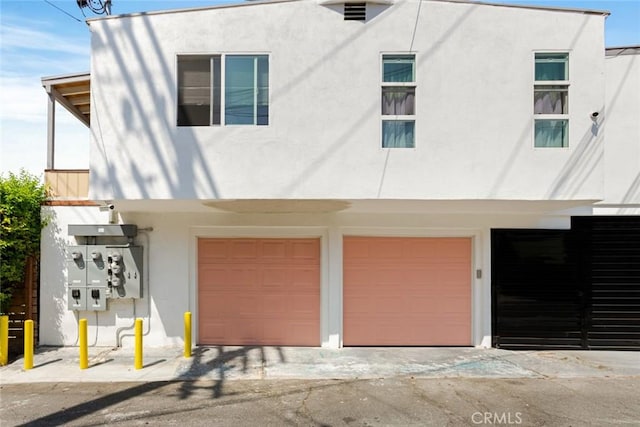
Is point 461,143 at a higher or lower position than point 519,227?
higher

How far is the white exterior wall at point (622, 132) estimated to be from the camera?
8.23m

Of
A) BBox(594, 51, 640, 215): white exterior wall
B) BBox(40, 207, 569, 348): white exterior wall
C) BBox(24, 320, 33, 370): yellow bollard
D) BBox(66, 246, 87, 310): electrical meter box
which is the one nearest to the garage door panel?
BBox(40, 207, 569, 348): white exterior wall

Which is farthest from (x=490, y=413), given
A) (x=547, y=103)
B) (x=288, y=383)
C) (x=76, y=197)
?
(x=76, y=197)

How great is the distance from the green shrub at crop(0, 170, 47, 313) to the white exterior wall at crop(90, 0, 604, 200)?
5.93 ft

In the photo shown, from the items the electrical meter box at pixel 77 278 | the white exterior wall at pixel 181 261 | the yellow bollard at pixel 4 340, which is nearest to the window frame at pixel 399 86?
the white exterior wall at pixel 181 261

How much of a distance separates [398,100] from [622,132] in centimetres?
490

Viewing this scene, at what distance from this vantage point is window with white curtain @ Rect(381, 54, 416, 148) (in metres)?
6.98

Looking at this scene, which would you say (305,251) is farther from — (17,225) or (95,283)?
(17,225)

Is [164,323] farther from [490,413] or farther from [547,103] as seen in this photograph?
[547,103]

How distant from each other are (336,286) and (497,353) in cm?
326

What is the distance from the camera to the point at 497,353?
7.83 meters

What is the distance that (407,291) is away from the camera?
8.30 meters

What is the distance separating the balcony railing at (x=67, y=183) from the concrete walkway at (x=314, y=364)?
9.67 feet

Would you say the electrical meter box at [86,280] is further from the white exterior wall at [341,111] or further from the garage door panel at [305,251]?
the garage door panel at [305,251]
